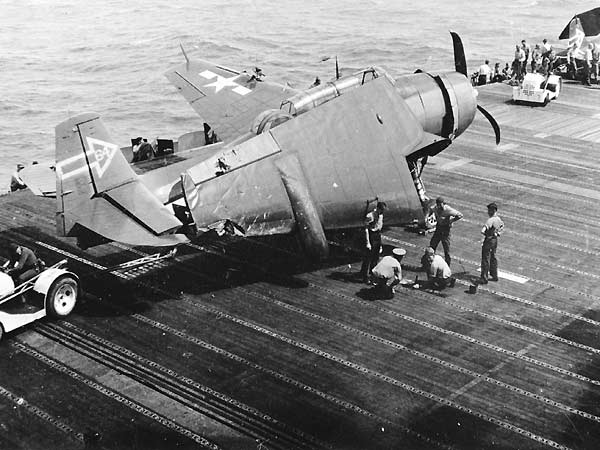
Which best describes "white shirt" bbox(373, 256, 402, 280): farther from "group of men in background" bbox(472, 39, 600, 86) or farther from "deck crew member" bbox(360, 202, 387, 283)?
"group of men in background" bbox(472, 39, 600, 86)

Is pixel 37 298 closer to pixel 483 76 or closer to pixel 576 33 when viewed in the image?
pixel 483 76

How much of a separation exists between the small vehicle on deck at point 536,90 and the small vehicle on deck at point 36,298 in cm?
2469

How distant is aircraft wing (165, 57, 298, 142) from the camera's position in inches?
878

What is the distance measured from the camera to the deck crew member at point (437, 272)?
52.0 ft

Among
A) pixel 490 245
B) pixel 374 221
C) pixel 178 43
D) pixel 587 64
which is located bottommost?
pixel 490 245

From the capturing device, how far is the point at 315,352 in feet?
44.9

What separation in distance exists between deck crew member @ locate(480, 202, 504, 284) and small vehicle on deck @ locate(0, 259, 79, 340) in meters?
8.86

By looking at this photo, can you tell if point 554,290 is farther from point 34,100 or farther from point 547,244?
point 34,100

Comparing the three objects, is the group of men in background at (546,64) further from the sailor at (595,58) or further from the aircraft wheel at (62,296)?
the aircraft wheel at (62,296)

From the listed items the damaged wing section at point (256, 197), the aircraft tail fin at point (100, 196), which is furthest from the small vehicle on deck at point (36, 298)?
the damaged wing section at point (256, 197)

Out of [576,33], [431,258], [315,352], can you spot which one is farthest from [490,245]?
[576,33]

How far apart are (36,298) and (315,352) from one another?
5.77 metres

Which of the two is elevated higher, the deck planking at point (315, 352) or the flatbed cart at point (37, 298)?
the flatbed cart at point (37, 298)

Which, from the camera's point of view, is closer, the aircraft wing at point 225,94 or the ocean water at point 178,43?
the aircraft wing at point 225,94
